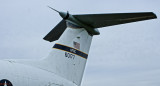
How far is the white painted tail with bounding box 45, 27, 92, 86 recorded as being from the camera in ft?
25.7

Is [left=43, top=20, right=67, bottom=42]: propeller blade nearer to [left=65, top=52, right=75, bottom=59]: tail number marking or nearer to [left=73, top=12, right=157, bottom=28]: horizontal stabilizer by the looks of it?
[left=73, top=12, right=157, bottom=28]: horizontal stabilizer

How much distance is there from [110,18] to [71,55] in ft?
5.72

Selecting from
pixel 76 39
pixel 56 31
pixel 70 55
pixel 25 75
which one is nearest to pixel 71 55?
pixel 70 55

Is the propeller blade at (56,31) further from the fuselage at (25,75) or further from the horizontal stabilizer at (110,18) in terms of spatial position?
the fuselage at (25,75)

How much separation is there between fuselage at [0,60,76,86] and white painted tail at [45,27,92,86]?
1.91 feet

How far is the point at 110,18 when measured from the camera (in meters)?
7.89

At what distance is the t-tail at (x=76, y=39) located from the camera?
25.2ft

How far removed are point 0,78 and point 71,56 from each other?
311 cm

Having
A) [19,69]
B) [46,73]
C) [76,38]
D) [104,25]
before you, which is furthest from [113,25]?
[19,69]

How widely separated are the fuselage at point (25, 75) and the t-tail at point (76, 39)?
554mm

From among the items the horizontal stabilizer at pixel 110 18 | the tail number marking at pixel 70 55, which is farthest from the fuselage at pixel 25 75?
the horizontal stabilizer at pixel 110 18

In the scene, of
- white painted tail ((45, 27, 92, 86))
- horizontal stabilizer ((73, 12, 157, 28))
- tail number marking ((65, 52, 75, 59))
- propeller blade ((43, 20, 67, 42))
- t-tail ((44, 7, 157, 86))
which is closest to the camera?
horizontal stabilizer ((73, 12, 157, 28))

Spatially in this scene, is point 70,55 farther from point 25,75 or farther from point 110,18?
point 25,75

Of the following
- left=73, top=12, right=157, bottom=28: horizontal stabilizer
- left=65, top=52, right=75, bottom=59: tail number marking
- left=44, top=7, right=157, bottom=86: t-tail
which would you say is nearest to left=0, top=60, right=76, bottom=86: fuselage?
left=44, top=7, right=157, bottom=86: t-tail
